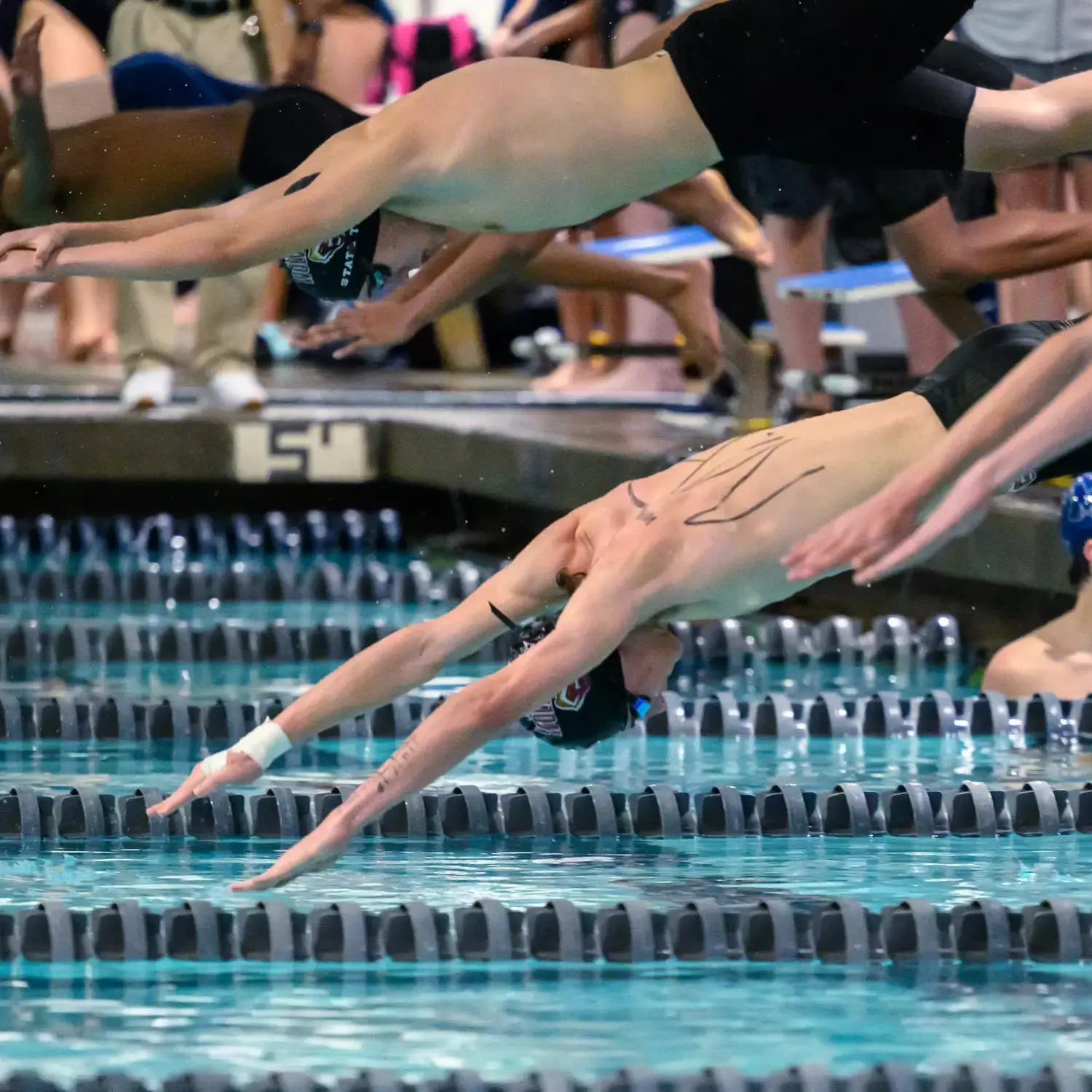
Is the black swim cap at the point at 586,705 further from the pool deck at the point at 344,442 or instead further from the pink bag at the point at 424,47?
A: the pink bag at the point at 424,47

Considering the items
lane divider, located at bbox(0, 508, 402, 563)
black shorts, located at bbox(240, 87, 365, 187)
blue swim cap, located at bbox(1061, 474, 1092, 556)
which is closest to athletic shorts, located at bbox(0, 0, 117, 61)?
lane divider, located at bbox(0, 508, 402, 563)

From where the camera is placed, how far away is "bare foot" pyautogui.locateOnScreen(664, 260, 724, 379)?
18.7 feet

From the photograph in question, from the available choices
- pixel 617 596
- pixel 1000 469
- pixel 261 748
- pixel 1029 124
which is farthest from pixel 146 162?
pixel 1000 469

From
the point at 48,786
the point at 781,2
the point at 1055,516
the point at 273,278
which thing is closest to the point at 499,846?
the point at 48,786

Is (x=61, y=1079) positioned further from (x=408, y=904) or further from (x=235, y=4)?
(x=235, y=4)

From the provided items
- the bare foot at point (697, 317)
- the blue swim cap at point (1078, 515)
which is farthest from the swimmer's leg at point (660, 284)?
the blue swim cap at point (1078, 515)

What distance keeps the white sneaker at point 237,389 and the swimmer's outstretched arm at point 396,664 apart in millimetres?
3502

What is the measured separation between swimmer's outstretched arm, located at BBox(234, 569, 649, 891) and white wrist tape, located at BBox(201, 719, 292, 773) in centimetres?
28

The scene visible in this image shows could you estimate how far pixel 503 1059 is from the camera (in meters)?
2.67

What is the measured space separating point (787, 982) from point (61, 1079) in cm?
99

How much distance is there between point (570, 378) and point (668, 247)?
1.18 m

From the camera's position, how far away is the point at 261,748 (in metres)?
3.47

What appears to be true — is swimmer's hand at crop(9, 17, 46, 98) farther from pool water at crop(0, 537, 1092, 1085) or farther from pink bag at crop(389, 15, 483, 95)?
pink bag at crop(389, 15, 483, 95)

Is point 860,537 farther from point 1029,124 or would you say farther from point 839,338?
point 839,338
